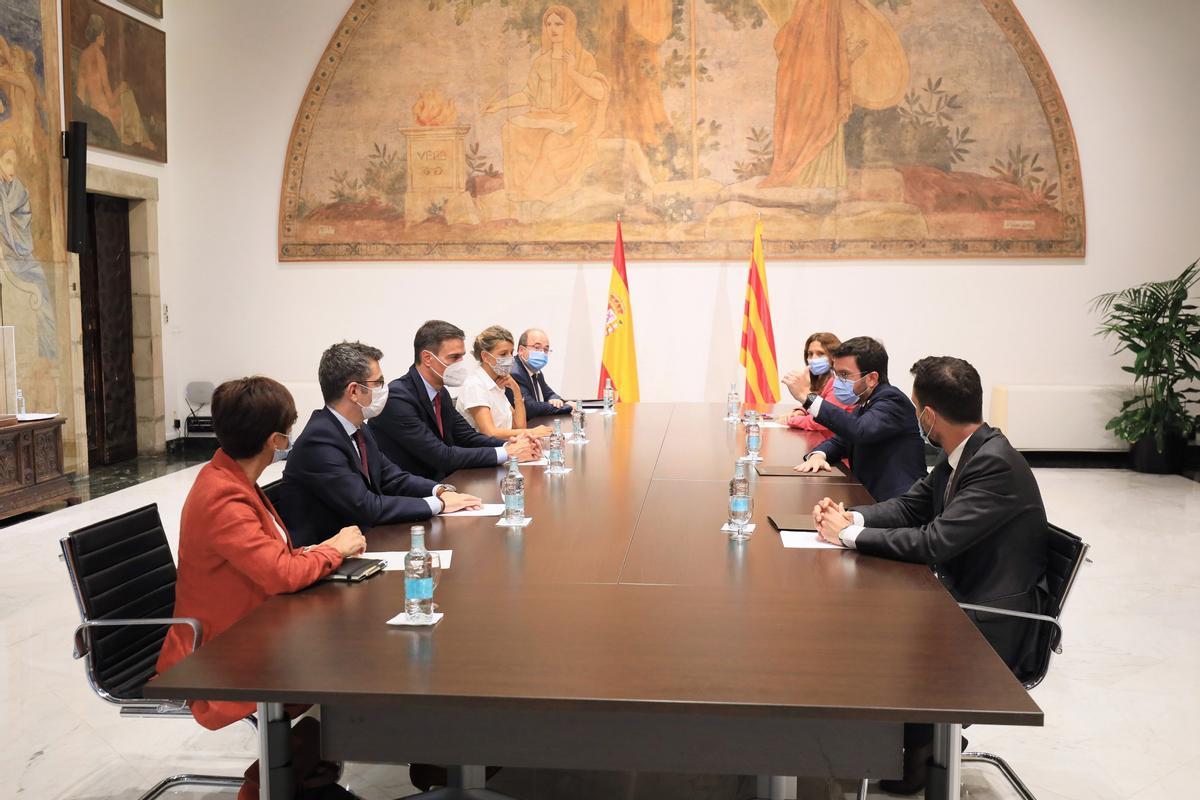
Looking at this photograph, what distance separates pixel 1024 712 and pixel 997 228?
29.2ft

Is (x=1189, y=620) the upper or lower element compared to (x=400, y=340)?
lower

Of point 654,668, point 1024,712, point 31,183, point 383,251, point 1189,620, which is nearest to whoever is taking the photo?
point 1024,712

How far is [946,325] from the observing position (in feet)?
33.4

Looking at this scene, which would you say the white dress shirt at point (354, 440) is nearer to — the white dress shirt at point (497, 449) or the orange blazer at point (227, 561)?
the orange blazer at point (227, 561)

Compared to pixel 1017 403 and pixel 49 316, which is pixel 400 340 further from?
pixel 1017 403

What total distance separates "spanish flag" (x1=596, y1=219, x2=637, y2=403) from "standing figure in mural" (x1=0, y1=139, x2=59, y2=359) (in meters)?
4.82

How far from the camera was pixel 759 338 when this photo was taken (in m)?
10.1

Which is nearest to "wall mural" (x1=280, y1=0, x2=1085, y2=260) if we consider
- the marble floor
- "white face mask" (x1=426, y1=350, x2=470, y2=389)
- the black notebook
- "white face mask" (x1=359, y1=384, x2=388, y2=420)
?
the marble floor

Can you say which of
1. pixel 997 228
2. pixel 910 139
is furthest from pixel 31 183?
pixel 997 228

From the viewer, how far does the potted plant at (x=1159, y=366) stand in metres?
9.15

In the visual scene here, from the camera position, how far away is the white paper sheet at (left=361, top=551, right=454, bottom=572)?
10.0 feet

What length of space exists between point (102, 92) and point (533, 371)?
16.5 ft

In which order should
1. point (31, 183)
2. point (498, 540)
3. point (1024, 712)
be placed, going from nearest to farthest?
point (1024, 712)
point (498, 540)
point (31, 183)

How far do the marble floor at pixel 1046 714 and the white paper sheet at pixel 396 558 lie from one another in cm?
79
